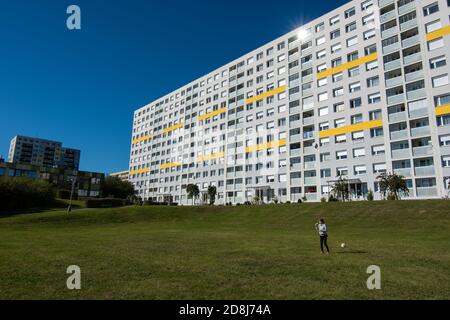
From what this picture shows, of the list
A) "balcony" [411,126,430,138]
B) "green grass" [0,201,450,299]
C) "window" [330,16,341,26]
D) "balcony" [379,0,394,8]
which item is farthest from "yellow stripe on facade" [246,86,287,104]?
"green grass" [0,201,450,299]

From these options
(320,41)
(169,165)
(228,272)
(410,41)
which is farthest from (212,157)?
(228,272)

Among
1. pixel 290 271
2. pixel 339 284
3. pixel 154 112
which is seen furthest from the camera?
pixel 154 112

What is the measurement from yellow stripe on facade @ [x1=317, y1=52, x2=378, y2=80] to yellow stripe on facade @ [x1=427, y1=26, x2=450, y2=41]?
799cm

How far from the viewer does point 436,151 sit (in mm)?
41719

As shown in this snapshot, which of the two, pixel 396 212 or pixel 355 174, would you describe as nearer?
pixel 396 212

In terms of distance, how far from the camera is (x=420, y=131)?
4397 centimetres

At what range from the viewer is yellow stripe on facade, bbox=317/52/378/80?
51.7m

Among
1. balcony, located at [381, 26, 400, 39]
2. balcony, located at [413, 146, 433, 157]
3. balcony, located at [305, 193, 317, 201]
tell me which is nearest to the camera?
balcony, located at [413, 146, 433, 157]

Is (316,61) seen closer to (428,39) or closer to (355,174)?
(428,39)

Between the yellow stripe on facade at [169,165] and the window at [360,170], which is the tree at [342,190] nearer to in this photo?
the window at [360,170]

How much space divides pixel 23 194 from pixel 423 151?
68982 millimetres

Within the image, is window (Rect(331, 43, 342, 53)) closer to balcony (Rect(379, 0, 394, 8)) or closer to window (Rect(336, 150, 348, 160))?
balcony (Rect(379, 0, 394, 8))

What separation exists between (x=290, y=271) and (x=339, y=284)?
1.94m

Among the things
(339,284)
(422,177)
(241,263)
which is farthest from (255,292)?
(422,177)
